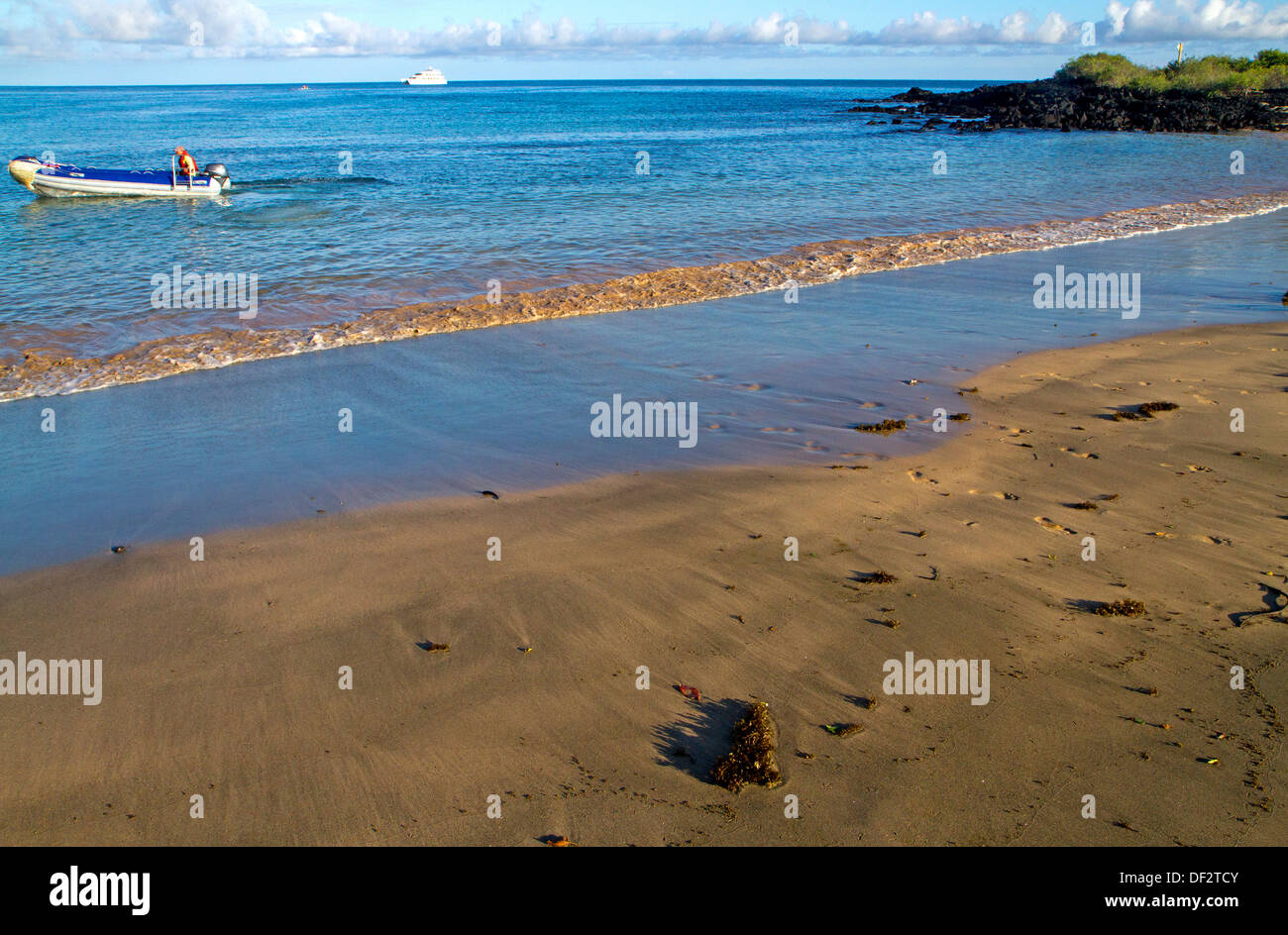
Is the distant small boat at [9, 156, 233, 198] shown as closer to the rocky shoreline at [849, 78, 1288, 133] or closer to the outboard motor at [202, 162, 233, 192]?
the outboard motor at [202, 162, 233, 192]

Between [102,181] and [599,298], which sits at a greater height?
[102,181]

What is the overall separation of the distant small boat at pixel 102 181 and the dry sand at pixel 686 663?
24992 millimetres

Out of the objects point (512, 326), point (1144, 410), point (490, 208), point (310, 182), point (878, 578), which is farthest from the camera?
point (310, 182)

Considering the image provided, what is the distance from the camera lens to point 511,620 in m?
5.01

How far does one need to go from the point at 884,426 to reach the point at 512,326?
6107mm

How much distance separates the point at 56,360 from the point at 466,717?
9.18 meters

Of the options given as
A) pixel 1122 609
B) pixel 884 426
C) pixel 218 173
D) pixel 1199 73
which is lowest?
pixel 1122 609

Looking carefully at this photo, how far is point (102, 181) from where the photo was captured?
25.8 meters

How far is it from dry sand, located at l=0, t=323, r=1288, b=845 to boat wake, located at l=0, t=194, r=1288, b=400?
5.31m

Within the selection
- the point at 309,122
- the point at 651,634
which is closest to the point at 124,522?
the point at 651,634

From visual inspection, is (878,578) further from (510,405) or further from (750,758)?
(510,405)

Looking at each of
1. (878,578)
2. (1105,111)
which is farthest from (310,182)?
(1105,111)

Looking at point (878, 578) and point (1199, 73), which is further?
point (1199, 73)

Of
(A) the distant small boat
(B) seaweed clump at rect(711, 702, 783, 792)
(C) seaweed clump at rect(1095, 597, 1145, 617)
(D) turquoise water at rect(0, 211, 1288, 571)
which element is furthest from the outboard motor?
(C) seaweed clump at rect(1095, 597, 1145, 617)
